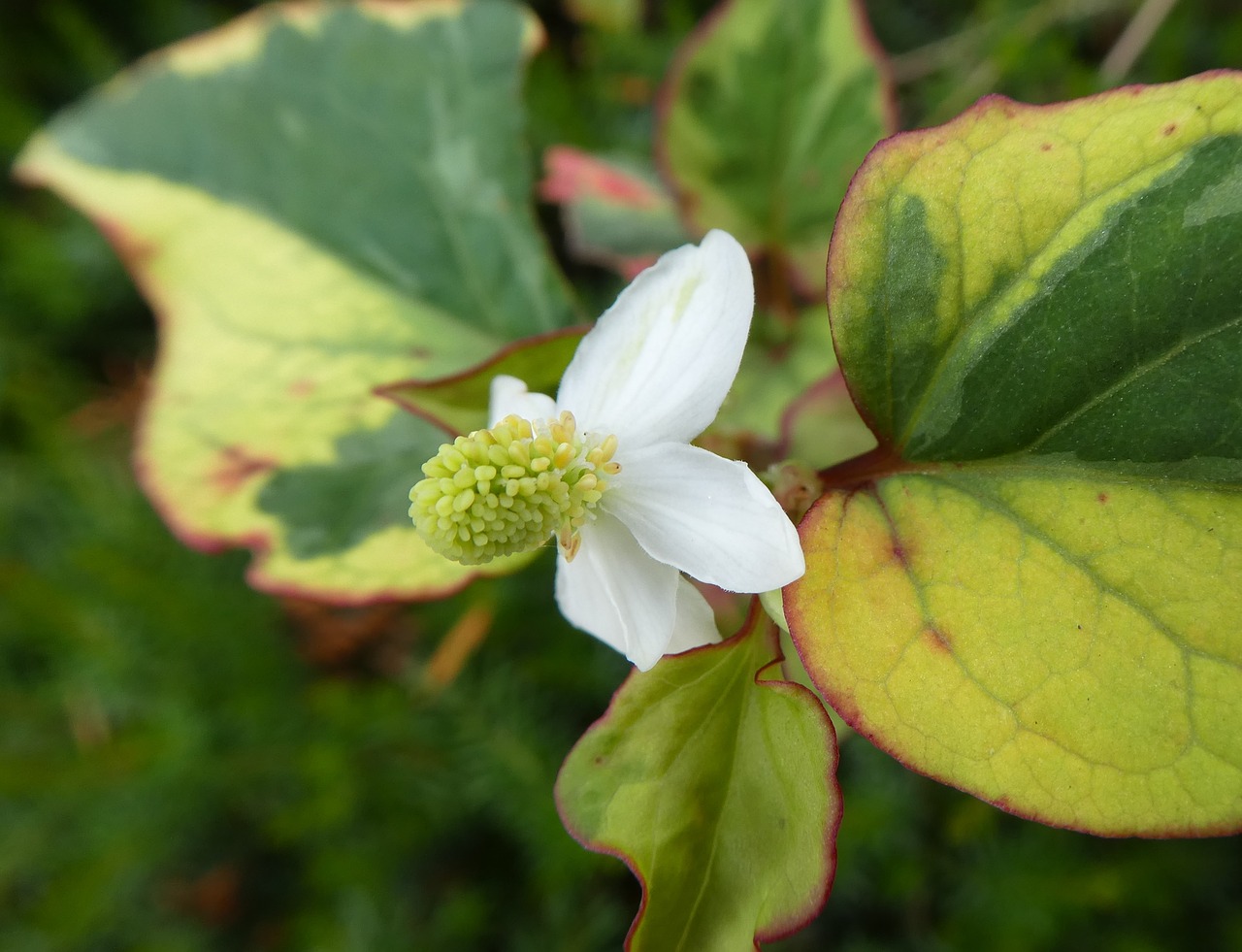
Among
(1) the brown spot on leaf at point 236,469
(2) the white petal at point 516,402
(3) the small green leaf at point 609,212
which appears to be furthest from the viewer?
(3) the small green leaf at point 609,212

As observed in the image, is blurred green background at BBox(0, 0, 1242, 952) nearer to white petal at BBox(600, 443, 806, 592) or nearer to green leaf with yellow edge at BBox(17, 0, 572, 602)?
green leaf with yellow edge at BBox(17, 0, 572, 602)

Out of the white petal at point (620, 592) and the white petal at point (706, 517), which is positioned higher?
the white petal at point (706, 517)

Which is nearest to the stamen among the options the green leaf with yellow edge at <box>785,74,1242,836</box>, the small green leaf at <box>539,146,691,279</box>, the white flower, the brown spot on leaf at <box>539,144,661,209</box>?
the white flower

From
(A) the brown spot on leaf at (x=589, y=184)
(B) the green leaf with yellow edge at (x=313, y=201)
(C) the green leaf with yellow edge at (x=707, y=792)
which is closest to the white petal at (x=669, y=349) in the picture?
(C) the green leaf with yellow edge at (x=707, y=792)

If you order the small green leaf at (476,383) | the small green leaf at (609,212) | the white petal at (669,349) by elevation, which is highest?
the white petal at (669,349)

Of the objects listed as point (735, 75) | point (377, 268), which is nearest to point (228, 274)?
point (377, 268)

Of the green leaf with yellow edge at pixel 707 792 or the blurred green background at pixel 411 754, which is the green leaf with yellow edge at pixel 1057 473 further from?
the blurred green background at pixel 411 754

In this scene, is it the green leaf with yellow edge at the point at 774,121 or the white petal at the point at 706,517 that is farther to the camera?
the green leaf with yellow edge at the point at 774,121

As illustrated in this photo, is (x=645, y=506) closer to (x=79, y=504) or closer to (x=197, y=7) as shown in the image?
(x=79, y=504)
